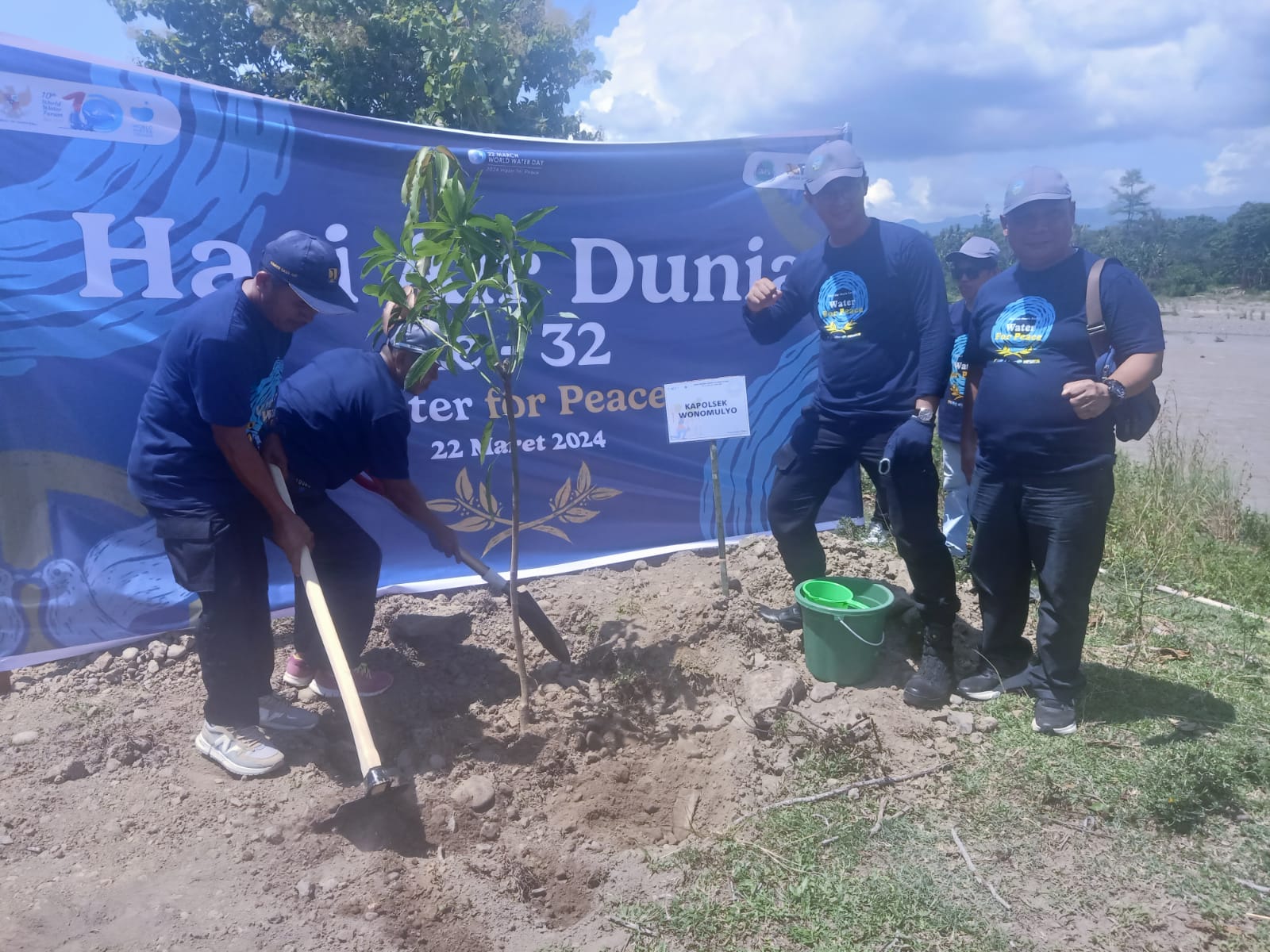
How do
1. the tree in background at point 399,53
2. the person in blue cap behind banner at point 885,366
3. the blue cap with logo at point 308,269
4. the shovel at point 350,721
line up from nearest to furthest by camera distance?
the shovel at point 350,721, the blue cap with logo at point 308,269, the person in blue cap behind banner at point 885,366, the tree in background at point 399,53

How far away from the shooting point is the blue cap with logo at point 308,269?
2.87 metres

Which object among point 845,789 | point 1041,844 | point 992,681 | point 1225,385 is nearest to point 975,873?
point 1041,844

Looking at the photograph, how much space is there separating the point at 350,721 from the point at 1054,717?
2637mm

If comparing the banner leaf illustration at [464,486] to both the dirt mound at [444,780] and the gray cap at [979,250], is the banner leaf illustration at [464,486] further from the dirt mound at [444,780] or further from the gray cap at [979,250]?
the gray cap at [979,250]

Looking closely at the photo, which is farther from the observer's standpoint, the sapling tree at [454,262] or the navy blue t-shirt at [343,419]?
the navy blue t-shirt at [343,419]

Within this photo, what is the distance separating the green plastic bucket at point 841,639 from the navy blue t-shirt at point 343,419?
1810 millimetres

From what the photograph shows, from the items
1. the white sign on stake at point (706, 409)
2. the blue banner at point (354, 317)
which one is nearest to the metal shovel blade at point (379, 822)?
the blue banner at point (354, 317)

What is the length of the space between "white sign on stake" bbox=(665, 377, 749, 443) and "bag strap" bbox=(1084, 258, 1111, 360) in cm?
169

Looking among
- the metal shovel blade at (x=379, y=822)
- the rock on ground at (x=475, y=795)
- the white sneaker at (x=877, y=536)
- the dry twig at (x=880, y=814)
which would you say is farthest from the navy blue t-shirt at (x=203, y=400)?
the white sneaker at (x=877, y=536)

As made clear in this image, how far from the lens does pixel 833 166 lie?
3.43m

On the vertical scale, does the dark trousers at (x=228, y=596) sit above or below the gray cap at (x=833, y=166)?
below

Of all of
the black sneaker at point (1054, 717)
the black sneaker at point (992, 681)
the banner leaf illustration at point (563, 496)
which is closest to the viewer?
the black sneaker at point (1054, 717)

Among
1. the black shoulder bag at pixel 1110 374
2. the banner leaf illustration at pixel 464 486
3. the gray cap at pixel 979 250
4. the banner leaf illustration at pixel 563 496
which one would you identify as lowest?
the banner leaf illustration at pixel 563 496

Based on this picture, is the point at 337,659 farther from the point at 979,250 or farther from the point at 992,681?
the point at 979,250
